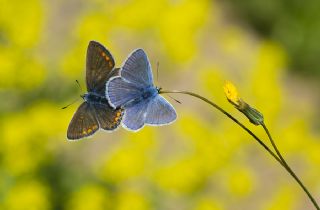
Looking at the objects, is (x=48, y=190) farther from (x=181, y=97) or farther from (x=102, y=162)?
(x=181, y=97)

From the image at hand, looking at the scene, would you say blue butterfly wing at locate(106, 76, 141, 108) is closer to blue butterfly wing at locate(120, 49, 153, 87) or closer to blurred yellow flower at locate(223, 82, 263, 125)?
blue butterfly wing at locate(120, 49, 153, 87)

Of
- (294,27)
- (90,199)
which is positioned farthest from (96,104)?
(294,27)

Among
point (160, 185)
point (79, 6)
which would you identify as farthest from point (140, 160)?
point (79, 6)

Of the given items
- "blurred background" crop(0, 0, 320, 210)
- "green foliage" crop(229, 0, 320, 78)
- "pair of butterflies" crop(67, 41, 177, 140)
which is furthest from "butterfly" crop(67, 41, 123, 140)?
"green foliage" crop(229, 0, 320, 78)

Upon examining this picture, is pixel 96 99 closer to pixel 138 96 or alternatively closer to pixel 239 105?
pixel 138 96

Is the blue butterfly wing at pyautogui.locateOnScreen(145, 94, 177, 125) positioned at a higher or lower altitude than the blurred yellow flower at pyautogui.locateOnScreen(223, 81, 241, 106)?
lower

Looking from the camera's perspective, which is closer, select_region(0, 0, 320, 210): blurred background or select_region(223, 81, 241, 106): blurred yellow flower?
select_region(223, 81, 241, 106): blurred yellow flower
